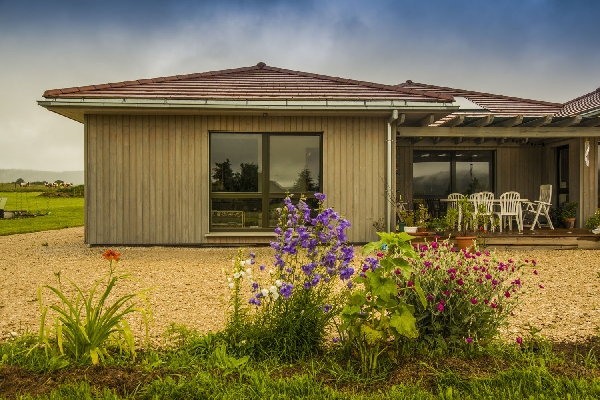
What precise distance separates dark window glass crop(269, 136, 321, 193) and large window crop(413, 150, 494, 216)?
14.6 ft

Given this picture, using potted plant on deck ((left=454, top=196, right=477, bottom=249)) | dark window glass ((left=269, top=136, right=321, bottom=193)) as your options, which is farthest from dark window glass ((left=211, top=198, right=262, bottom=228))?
potted plant on deck ((left=454, top=196, right=477, bottom=249))

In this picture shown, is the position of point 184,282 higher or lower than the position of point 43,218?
lower

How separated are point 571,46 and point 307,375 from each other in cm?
1807

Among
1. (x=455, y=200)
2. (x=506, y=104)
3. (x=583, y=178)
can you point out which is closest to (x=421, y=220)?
(x=455, y=200)

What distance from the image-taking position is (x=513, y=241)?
29.4 feet

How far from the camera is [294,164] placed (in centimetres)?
935

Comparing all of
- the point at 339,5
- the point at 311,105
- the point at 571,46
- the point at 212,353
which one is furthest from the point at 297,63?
the point at 212,353

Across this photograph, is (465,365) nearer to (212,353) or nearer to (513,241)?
(212,353)

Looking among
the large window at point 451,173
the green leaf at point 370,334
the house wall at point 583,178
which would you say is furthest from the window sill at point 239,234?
the house wall at point 583,178

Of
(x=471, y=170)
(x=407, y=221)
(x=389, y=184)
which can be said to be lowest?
(x=407, y=221)

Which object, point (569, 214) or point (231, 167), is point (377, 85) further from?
point (569, 214)

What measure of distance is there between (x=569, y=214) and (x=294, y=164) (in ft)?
22.5

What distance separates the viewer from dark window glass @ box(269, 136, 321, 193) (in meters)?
9.30

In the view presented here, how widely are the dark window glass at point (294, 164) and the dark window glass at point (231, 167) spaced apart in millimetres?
310
